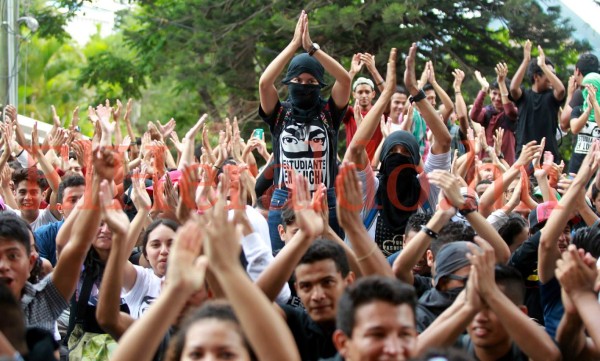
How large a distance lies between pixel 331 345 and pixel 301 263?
1.41 ft

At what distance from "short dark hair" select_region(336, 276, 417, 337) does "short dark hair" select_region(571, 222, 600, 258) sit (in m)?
2.17

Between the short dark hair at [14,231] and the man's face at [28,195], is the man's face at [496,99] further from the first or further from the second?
the short dark hair at [14,231]

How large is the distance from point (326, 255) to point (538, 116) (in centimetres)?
623

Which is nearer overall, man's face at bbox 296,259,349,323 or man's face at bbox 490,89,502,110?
man's face at bbox 296,259,349,323

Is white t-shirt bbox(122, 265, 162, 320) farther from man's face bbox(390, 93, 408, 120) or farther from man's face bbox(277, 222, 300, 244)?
man's face bbox(390, 93, 408, 120)

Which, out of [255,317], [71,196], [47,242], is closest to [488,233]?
[255,317]

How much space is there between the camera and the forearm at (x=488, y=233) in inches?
229

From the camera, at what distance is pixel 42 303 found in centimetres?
501

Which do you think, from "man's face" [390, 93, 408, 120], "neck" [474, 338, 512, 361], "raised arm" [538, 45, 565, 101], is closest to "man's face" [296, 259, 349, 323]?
"neck" [474, 338, 512, 361]

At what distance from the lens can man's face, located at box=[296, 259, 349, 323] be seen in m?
4.92

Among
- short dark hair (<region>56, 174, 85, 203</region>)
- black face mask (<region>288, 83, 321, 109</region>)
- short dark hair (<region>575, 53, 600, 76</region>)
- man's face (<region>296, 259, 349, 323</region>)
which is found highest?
short dark hair (<region>575, 53, 600, 76</region>)

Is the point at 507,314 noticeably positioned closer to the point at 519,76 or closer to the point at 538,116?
the point at 519,76

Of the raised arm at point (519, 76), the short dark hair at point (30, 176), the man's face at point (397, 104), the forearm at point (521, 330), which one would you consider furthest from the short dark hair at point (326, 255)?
the raised arm at point (519, 76)

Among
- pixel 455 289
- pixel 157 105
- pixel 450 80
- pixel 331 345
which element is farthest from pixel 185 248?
pixel 157 105
